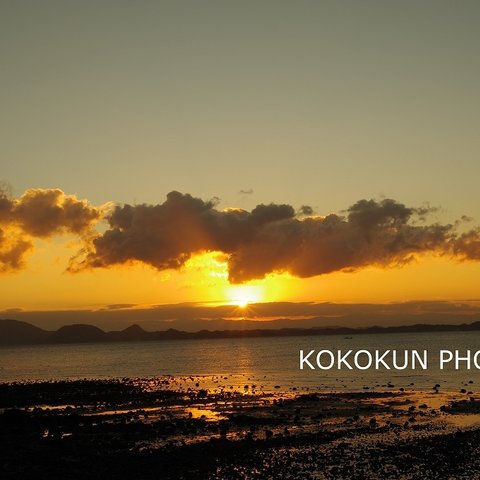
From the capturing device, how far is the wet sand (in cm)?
3100

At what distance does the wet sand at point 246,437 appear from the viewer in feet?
102

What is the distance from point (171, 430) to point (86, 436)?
224 inches

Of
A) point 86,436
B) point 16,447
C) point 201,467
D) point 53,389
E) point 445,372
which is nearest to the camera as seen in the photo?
point 201,467

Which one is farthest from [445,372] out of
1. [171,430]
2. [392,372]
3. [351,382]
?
[171,430]

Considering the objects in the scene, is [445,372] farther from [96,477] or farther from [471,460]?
[96,477]

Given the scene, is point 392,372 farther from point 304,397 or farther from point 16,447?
point 16,447

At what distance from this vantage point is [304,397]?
213 feet

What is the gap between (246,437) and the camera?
39969 millimetres

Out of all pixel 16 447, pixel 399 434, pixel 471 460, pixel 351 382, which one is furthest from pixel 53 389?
pixel 471 460

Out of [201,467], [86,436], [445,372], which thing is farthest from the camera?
[445,372]

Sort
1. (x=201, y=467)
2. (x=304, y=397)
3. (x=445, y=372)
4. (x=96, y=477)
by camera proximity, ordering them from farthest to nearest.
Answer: (x=445, y=372)
(x=304, y=397)
(x=201, y=467)
(x=96, y=477)

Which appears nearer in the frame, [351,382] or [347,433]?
[347,433]

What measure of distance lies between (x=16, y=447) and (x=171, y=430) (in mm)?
10642

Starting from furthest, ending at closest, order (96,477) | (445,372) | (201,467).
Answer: (445,372), (201,467), (96,477)
